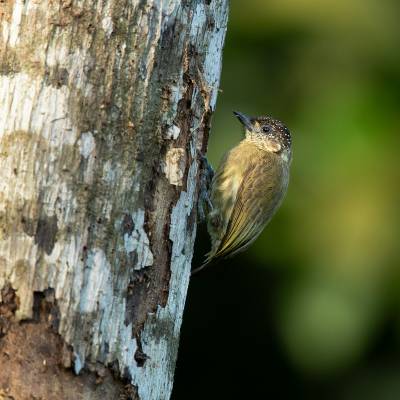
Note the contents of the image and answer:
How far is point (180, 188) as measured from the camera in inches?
165

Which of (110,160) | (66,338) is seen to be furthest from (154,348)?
(110,160)

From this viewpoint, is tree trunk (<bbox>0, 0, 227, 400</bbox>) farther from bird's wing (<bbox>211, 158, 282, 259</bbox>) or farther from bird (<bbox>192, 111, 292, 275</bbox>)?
bird's wing (<bbox>211, 158, 282, 259</bbox>)

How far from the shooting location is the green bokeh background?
743 centimetres

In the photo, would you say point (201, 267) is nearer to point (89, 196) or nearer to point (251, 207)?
point (251, 207)

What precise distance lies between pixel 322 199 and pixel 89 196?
4187 mm

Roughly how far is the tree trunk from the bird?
2101 mm

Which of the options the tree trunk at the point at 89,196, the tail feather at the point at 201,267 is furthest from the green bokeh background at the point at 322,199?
the tree trunk at the point at 89,196

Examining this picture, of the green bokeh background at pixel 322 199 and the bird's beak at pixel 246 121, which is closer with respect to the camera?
the bird's beak at pixel 246 121

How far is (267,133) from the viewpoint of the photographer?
6.93 metres

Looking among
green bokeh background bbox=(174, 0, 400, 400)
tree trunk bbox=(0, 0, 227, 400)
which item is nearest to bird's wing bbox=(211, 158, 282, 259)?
green bokeh background bbox=(174, 0, 400, 400)

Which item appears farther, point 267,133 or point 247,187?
point 267,133

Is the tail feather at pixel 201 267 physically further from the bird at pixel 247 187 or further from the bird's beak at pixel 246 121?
the bird's beak at pixel 246 121

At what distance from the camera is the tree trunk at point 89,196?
3672 mm

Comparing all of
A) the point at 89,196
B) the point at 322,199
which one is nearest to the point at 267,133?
the point at 322,199
